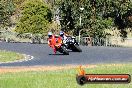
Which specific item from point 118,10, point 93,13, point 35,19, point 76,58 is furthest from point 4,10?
point 76,58

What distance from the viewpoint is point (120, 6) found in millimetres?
59094

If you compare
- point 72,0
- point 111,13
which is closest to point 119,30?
point 111,13

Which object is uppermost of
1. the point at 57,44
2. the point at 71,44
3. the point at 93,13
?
the point at 93,13

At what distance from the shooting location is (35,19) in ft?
207

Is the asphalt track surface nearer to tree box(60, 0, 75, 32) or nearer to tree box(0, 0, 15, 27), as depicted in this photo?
tree box(60, 0, 75, 32)

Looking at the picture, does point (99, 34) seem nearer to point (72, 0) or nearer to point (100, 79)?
point (72, 0)

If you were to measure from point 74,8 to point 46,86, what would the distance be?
44.1 metres

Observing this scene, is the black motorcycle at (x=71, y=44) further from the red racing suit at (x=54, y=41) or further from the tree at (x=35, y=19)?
the tree at (x=35, y=19)

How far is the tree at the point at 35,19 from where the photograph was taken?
62688 mm

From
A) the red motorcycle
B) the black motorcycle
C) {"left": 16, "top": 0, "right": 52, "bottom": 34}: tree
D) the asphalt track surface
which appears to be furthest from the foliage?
the red motorcycle

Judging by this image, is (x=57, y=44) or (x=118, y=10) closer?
(x=57, y=44)

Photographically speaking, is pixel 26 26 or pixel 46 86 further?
pixel 26 26

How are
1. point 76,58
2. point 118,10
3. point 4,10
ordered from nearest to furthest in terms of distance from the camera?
point 76,58, point 118,10, point 4,10

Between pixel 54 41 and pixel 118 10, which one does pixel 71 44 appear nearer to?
pixel 54 41
